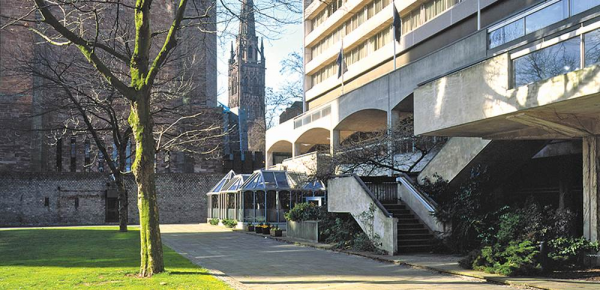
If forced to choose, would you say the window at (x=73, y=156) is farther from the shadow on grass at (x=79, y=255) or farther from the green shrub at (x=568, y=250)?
the green shrub at (x=568, y=250)

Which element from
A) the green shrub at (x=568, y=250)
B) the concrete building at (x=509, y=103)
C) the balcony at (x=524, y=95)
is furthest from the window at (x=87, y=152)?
the green shrub at (x=568, y=250)

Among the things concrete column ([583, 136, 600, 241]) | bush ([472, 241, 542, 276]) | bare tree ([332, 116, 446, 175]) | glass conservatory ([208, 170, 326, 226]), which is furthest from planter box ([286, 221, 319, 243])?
concrete column ([583, 136, 600, 241])

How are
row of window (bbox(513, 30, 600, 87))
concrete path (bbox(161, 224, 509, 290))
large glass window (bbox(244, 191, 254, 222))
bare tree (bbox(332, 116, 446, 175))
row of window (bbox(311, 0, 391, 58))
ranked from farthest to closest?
row of window (bbox(311, 0, 391, 58)) < large glass window (bbox(244, 191, 254, 222)) < bare tree (bbox(332, 116, 446, 175)) < concrete path (bbox(161, 224, 509, 290)) < row of window (bbox(513, 30, 600, 87))

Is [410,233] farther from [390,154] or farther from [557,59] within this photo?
[557,59]

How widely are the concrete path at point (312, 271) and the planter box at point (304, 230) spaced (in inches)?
120

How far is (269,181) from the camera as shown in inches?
1387

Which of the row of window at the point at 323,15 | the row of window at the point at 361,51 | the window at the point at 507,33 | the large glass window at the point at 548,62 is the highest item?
the row of window at the point at 323,15

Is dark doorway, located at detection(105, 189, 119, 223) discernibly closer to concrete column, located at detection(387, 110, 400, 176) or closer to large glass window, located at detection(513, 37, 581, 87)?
concrete column, located at detection(387, 110, 400, 176)

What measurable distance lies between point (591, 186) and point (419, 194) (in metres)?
6.29

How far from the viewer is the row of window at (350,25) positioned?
43344mm

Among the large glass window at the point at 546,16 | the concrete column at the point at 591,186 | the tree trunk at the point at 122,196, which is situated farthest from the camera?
the tree trunk at the point at 122,196

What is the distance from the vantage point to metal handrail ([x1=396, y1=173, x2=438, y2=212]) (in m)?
18.2

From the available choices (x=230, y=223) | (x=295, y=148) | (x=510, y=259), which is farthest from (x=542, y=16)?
(x=295, y=148)

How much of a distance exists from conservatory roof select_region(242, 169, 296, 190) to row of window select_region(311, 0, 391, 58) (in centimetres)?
1395
